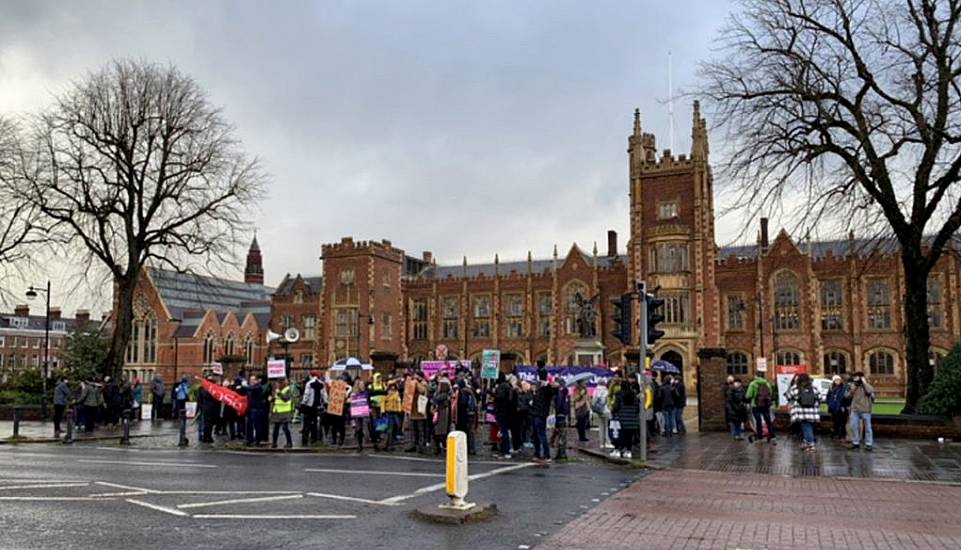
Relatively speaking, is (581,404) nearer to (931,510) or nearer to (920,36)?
(931,510)

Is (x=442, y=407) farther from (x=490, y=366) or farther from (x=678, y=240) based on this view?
(x=678, y=240)

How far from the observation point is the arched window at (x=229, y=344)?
273 ft

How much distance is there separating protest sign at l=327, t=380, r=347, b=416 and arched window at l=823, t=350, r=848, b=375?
163 ft

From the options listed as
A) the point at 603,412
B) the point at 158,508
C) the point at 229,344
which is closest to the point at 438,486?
the point at 158,508

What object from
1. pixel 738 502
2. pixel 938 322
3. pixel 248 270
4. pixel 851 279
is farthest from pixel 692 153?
pixel 248 270

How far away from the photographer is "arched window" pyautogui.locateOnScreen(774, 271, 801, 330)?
61.0m

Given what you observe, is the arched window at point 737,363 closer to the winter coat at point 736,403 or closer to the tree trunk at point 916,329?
the tree trunk at point 916,329

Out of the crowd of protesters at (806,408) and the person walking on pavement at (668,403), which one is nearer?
the crowd of protesters at (806,408)

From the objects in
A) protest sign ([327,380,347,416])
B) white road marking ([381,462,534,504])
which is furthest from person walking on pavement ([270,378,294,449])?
white road marking ([381,462,534,504])

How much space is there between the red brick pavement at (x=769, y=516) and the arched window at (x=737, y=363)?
48432 millimetres

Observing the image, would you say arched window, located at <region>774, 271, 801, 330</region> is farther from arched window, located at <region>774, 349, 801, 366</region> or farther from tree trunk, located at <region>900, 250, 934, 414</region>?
tree trunk, located at <region>900, 250, 934, 414</region>

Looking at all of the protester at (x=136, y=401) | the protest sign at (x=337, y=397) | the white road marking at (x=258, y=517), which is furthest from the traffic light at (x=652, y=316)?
the protester at (x=136, y=401)

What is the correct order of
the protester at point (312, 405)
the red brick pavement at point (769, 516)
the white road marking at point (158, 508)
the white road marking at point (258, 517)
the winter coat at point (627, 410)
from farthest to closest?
the protester at point (312, 405)
the winter coat at point (627, 410)
the white road marking at point (158, 508)
the white road marking at point (258, 517)
the red brick pavement at point (769, 516)

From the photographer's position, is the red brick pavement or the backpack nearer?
the red brick pavement
